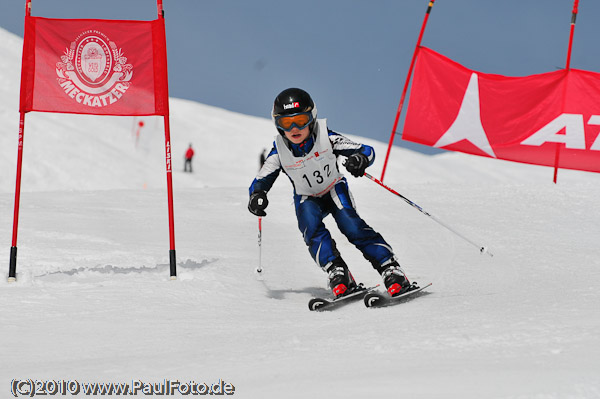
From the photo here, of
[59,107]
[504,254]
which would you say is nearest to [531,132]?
[504,254]

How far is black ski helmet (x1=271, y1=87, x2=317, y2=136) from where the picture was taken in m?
4.32

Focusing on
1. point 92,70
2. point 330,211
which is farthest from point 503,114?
point 92,70

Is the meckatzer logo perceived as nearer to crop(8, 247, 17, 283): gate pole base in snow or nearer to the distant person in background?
crop(8, 247, 17, 283): gate pole base in snow

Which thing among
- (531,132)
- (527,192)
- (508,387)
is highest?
(531,132)

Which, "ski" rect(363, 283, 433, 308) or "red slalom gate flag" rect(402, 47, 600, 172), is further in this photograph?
"red slalom gate flag" rect(402, 47, 600, 172)

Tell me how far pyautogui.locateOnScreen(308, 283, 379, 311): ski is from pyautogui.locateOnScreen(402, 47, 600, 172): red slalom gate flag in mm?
5518

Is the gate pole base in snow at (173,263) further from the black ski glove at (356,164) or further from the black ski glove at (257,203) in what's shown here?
the black ski glove at (356,164)

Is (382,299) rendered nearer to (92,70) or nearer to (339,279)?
(339,279)

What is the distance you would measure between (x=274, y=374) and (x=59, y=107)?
340cm

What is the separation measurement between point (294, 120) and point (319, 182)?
0.47 meters

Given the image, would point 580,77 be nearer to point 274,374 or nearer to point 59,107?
point 59,107

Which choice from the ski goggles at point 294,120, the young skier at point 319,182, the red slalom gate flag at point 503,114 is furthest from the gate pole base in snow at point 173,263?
the red slalom gate flag at point 503,114

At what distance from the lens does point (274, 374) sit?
7.77 feet

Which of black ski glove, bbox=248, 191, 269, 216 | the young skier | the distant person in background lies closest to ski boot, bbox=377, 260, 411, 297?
the young skier
